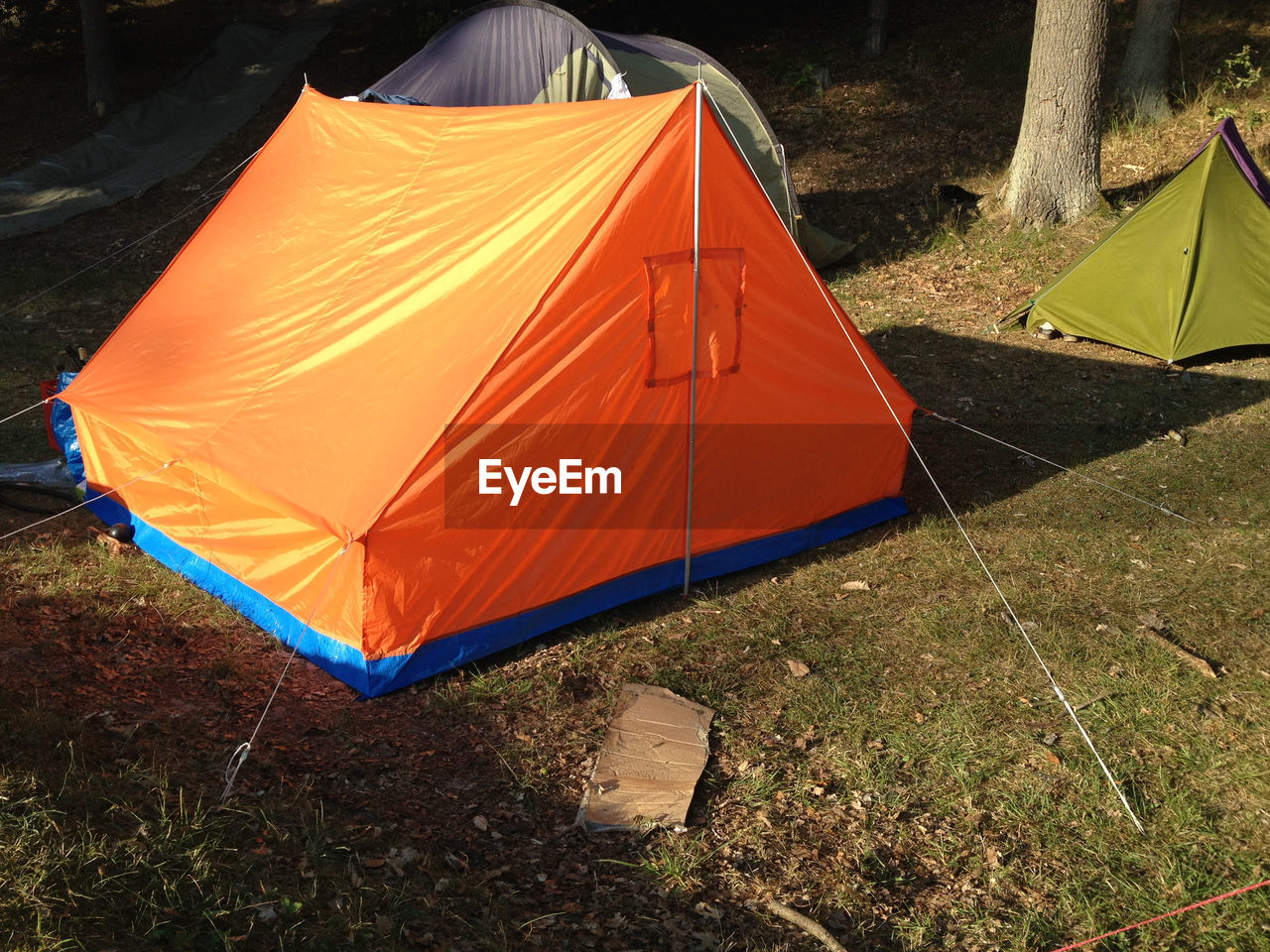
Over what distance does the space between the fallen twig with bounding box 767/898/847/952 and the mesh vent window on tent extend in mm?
2230

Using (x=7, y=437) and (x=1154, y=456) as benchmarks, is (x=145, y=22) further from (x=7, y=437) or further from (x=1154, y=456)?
(x=1154, y=456)

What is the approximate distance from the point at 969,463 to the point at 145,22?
20.1 m

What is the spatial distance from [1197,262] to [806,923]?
20.5 feet

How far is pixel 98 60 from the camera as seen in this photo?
1666cm

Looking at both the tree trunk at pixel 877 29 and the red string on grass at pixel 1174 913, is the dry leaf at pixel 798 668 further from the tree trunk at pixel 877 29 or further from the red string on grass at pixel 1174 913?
the tree trunk at pixel 877 29

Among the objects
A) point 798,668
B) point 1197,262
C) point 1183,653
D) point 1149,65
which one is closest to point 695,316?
point 798,668

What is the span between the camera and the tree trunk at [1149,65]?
10883 mm

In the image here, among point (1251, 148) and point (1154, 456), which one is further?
point (1251, 148)

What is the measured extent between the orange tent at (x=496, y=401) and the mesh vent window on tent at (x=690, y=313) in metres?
0.01

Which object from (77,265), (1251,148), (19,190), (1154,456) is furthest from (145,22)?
(1154,456)

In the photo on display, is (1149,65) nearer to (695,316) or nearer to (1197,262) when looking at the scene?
(1197,262)

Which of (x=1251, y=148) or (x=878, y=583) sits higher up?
(x=1251, y=148)

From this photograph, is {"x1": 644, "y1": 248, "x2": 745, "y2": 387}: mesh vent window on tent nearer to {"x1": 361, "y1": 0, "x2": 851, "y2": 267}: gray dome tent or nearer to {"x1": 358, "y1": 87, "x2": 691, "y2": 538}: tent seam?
{"x1": 358, "y1": 87, "x2": 691, "y2": 538}: tent seam

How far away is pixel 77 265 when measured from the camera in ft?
35.0
